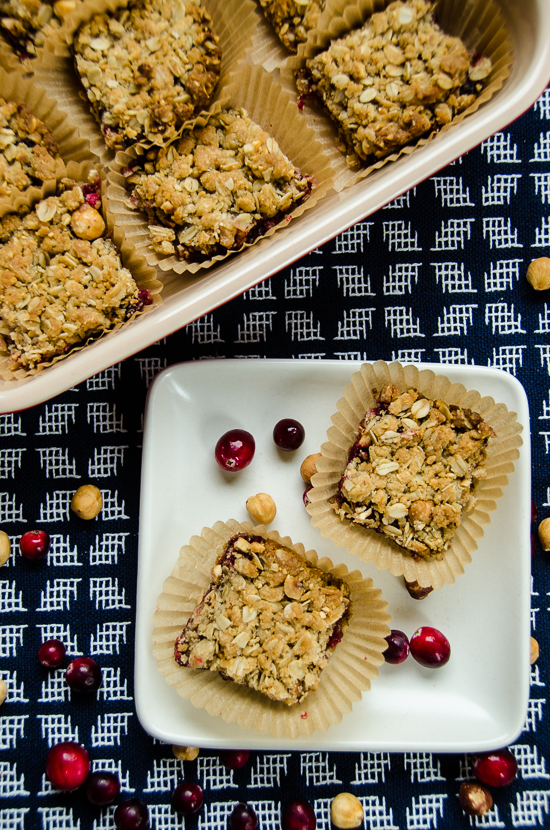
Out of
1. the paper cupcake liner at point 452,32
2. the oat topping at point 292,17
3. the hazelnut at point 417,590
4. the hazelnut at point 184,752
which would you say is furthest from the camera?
the hazelnut at point 184,752

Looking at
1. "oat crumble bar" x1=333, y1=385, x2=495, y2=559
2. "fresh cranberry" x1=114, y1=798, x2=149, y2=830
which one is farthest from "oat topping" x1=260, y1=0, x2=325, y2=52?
"fresh cranberry" x1=114, y1=798, x2=149, y2=830

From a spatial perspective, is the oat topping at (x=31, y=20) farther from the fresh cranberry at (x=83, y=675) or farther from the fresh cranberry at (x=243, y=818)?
the fresh cranberry at (x=243, y=818)

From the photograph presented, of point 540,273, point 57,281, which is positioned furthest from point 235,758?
point 540,273

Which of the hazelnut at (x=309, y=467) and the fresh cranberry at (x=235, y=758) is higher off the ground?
the hazelnut at (x=309, y=467)

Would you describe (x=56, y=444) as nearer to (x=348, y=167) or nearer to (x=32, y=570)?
(x=32, y=570)

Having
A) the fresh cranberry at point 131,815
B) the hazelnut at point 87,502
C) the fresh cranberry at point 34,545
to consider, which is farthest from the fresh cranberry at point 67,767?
the hazelnut at point 87,502

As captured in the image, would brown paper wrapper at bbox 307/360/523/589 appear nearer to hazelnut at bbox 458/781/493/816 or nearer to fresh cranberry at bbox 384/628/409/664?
fresh cranberry at bbox 384/628/409/664

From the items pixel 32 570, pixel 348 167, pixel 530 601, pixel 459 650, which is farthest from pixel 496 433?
pixel 32 570
